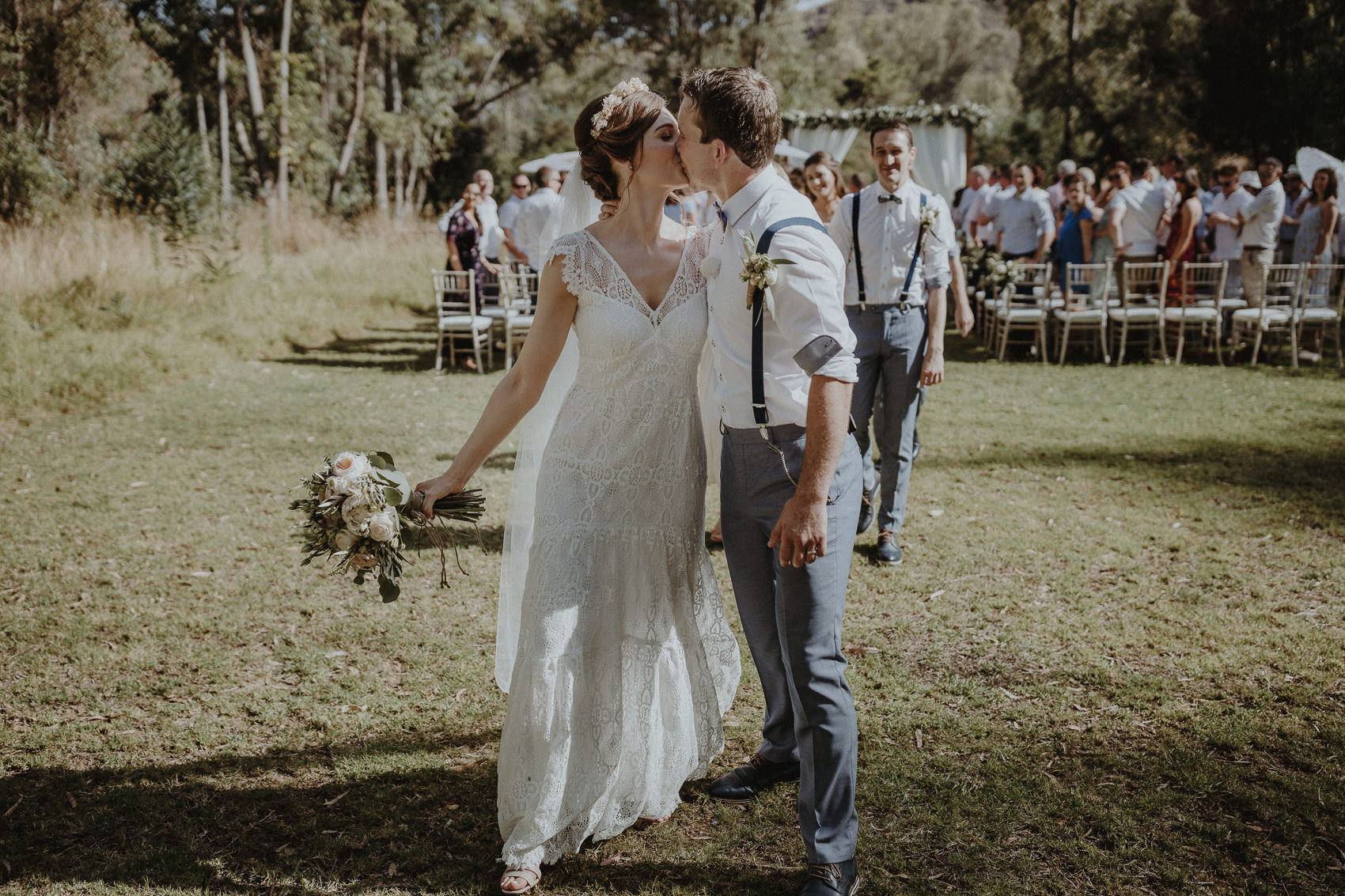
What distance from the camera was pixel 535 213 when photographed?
11.7 meters

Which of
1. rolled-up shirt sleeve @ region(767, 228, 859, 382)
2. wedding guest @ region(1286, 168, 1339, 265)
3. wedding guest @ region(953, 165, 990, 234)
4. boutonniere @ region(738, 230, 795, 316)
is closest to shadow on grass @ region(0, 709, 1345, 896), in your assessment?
rolled-up shirt sleeve @ region(767, 228, 859, 382)

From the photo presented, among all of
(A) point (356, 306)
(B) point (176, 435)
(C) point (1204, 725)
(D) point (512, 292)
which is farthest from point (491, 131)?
(C) point (1204, 725)

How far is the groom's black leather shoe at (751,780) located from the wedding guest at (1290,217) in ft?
40.8

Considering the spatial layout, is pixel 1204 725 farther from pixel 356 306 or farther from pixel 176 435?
pixel 356 306

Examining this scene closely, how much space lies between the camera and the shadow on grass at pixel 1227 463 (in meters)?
6.50

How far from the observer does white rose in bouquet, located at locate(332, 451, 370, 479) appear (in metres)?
2.76

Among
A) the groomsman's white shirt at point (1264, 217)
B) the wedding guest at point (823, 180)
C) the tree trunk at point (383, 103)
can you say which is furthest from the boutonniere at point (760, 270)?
the tree trunk at point (383, 103)

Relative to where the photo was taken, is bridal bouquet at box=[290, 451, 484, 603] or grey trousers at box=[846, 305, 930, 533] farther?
grey trousers at box=[846, 305, 930, 533]

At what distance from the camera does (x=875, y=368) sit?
17.6ft

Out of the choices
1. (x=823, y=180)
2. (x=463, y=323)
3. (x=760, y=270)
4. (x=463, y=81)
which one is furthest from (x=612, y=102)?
(x=463, y=81)

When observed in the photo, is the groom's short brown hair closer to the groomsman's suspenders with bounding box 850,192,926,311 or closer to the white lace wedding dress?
the white lace wedding dress

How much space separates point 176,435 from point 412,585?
14.2ft

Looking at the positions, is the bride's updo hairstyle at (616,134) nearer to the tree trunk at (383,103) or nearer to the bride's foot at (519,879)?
the bride's foot at (519,879)

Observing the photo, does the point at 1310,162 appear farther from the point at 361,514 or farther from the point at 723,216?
the point at 361,514
